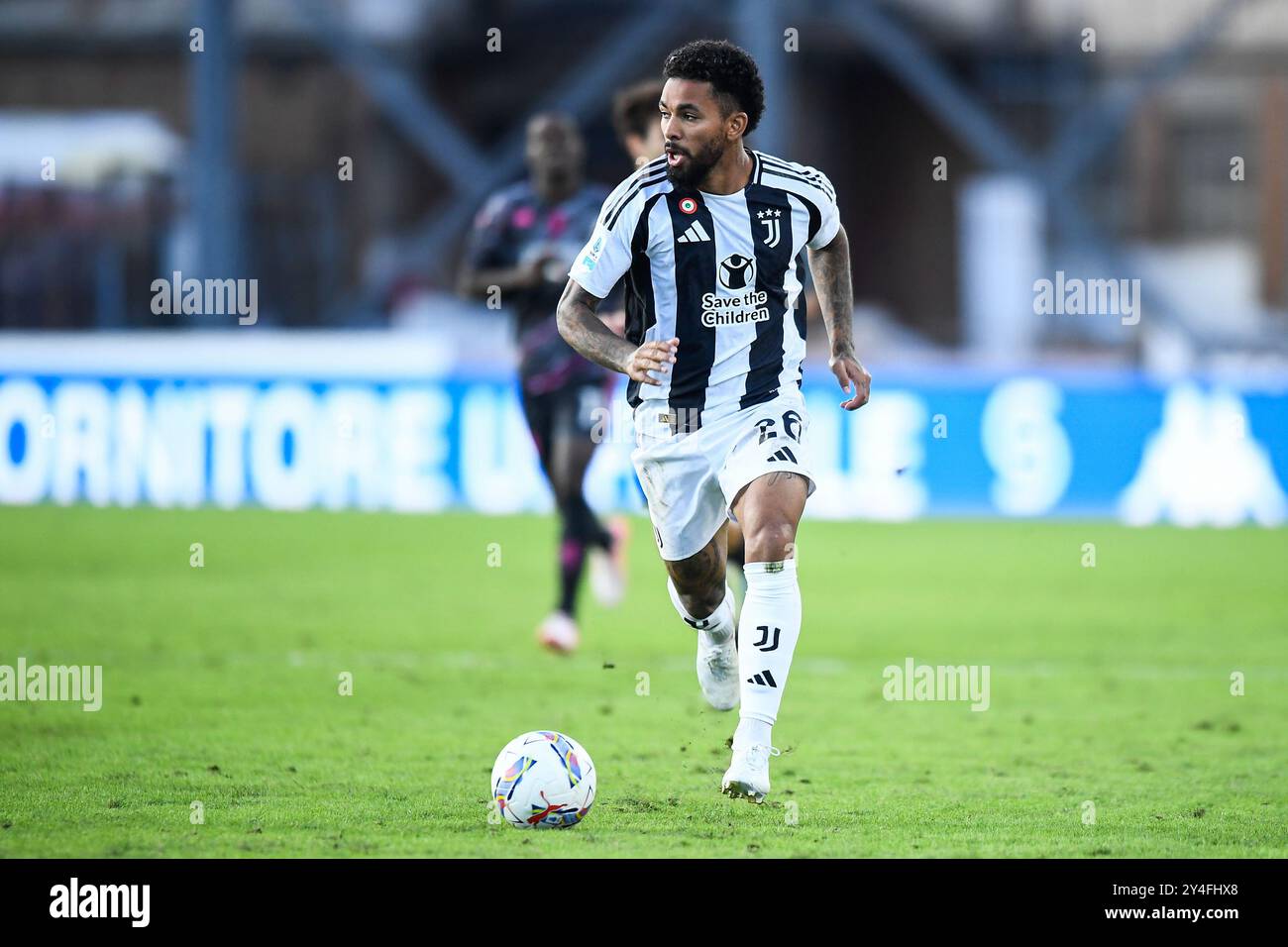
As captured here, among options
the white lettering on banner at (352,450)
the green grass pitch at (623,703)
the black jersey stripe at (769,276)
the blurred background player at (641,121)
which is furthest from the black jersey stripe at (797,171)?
the white lettering on banner at (352,450)

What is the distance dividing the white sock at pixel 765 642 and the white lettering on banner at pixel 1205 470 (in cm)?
992

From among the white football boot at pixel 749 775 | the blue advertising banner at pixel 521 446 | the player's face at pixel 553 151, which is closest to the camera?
the white football boot at pixel 749 775

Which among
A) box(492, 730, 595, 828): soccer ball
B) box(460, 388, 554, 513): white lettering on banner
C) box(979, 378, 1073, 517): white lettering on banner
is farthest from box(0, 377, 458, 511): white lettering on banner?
box(492, 730, 595, 828): soccer ball

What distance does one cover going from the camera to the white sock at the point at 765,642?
608 cm

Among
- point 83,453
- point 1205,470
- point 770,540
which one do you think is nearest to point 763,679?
point 770,540

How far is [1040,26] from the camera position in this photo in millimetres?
27422

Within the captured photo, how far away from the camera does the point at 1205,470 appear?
15.4 metres

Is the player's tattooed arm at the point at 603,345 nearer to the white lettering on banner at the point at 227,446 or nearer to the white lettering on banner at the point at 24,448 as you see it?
the white lettering on banner at the point at 227,446

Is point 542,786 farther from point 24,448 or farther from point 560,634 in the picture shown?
point 24,448

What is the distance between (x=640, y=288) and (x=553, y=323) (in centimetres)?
347

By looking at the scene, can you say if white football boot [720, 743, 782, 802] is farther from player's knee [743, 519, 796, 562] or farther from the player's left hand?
the player's left hand
